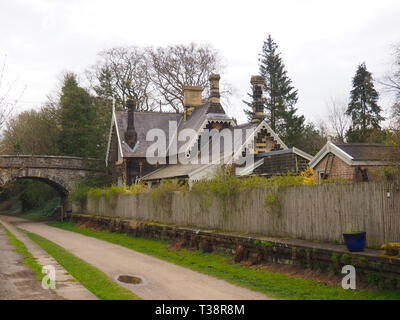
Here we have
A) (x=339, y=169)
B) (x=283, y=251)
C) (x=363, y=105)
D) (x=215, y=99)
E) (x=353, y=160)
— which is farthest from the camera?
(x=363, y=105)

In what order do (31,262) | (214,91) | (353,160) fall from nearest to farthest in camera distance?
(31,262) → (353,160) → (214,91)

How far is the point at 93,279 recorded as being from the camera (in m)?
11.1

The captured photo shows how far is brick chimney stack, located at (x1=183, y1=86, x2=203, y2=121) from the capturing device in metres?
36.0

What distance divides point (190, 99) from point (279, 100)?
16.9 meters

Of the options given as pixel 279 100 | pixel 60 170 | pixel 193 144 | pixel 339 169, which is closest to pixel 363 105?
pixel 279 100

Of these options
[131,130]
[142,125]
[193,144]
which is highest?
[142,125]

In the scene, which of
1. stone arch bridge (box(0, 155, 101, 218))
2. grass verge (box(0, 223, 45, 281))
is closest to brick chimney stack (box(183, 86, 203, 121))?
stone arch bridge (box(0, 155, 101, 218))

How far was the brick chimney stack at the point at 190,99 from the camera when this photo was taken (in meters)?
36.0

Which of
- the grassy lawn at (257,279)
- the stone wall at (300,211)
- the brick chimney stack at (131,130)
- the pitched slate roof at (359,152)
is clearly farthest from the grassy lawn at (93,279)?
the brick chimney stack at (131,130)

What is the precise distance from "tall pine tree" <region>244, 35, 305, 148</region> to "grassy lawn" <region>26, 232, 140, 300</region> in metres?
35.6

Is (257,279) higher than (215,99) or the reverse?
the reverse

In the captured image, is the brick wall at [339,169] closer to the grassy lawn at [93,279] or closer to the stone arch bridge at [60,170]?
the grassy lawn at [93,279]

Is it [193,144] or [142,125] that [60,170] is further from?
[193,144]
